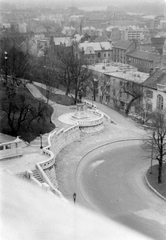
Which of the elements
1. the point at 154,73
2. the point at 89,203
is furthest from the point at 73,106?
the point at 89,203

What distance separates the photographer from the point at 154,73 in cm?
3334

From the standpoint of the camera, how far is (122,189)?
1580 centimetres

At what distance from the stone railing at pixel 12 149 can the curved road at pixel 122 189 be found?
305cm

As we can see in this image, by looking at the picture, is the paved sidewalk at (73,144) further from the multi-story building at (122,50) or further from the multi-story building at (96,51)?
the multi-story building at (122,50)

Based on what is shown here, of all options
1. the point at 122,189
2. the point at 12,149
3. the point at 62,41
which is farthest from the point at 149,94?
the point at 62,41

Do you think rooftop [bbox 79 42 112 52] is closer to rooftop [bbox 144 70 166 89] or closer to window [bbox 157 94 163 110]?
rooftop [bbox 144 70 166 89]

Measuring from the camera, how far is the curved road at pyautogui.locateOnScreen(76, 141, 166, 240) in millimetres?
13227

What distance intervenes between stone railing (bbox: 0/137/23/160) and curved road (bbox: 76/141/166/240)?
305 cm

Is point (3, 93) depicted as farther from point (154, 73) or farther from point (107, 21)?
point (107, 21)

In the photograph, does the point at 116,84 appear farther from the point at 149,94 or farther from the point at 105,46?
the point at 105,46

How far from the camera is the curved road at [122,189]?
43.4 ft

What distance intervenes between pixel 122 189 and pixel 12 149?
518 centimetres

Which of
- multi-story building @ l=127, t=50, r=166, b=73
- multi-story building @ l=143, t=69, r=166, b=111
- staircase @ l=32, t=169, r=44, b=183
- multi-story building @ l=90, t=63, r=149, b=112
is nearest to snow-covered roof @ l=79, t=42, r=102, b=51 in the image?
multi-story building @ l=127, t=50, r=166, b=73

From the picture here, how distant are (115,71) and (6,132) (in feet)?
75.4
